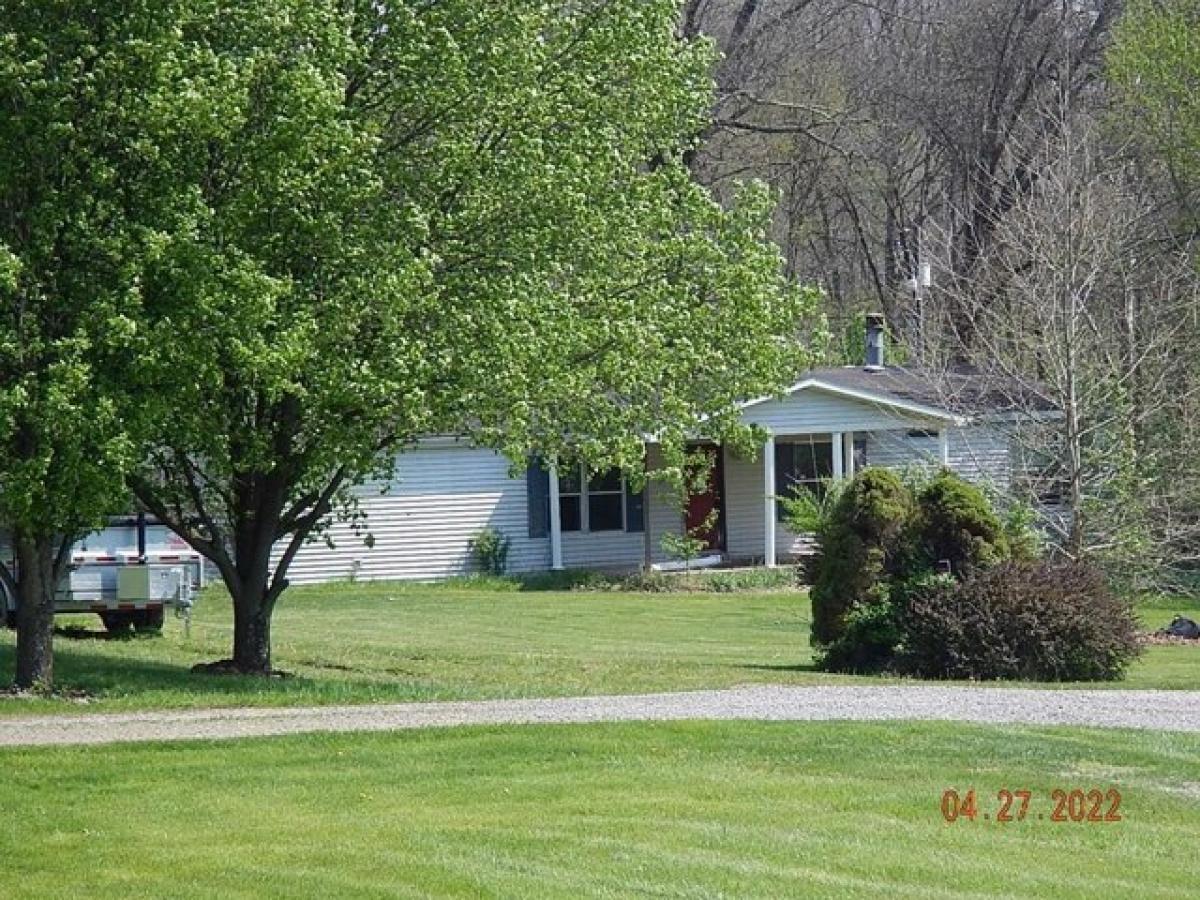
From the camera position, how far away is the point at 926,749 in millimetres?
12164

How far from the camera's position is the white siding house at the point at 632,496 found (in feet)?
118

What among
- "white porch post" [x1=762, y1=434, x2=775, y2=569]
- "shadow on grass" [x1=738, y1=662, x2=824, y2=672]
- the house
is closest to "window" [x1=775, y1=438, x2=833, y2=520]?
the house

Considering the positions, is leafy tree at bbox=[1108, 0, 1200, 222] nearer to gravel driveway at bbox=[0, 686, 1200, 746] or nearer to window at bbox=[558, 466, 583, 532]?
window at bbox=[558, 466, 583, 532]

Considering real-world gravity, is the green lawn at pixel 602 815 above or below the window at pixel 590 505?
below

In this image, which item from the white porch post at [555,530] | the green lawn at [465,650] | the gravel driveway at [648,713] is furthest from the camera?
the white porch post at [555,530]

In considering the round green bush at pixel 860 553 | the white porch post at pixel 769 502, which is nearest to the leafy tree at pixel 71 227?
the round green bush at pixel 860 553

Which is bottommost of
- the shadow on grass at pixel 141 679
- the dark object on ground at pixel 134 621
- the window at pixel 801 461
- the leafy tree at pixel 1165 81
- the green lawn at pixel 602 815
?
the green lawn at pixel 602 815

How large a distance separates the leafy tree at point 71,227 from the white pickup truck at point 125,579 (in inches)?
302

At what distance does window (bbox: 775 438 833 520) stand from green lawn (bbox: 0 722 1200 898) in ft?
87.0

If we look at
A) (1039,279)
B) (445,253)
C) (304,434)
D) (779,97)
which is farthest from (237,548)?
(779,97)

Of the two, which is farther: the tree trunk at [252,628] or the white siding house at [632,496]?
the white siding house at [632,496]

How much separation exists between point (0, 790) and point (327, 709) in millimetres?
4040

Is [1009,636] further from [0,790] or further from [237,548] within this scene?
[0,790]

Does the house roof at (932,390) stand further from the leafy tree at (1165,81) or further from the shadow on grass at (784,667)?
the shadow on grass at (784,667)
